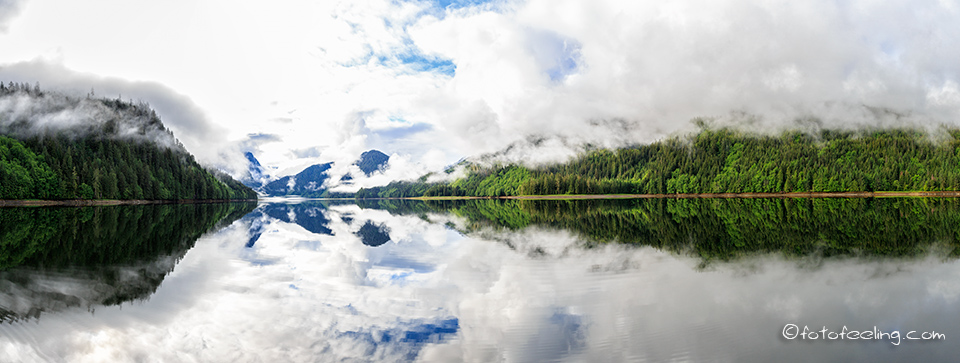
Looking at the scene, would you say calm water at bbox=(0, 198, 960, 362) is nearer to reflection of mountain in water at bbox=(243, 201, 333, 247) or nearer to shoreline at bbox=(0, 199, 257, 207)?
reflection of mountain in water at bbox=(243, 201, 333, 247)

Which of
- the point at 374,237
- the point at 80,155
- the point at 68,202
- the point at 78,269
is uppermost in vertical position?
the point at 80,155

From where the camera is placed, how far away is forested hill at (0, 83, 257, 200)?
9606cm

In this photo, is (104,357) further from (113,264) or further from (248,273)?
(113,264)

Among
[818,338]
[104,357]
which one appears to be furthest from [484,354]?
[104,357]

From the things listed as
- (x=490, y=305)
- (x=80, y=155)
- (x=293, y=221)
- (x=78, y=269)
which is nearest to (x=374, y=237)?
(x=78, y=269)

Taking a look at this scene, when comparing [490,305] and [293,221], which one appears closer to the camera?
[490,305]

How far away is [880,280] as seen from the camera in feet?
41.5

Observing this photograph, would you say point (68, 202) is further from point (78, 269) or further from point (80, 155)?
point (78, 269)

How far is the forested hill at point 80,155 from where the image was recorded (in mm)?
96062

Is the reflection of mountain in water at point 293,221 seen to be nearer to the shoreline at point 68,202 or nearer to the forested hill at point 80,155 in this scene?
the shoreline at point 68,202

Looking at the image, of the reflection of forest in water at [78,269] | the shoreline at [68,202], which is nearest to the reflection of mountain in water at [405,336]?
the reflection of forest in water at [78,269]

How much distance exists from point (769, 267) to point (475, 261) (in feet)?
35.2

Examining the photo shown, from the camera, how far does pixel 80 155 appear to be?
119062 millimetres

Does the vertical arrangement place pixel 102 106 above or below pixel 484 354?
above
